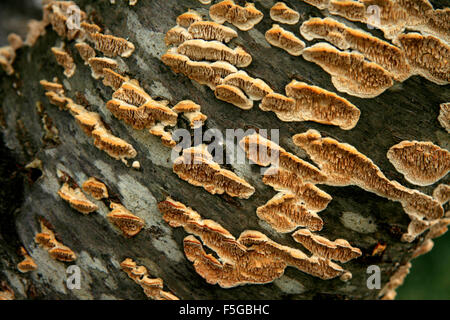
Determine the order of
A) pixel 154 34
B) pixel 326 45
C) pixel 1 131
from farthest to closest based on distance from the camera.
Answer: pixel 1 131 < pixel 154 34 < pixel 326 45

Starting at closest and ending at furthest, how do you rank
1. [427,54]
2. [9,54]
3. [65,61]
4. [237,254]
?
[427,54] < [237,254] < [65,61] < [9,54]

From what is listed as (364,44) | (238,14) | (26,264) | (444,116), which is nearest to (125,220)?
(26,264)

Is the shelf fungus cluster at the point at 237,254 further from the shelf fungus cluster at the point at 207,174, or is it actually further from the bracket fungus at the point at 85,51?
the bracket fungus at the point at 85,51

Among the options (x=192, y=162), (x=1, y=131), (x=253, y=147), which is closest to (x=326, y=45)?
(x=253, y=147)

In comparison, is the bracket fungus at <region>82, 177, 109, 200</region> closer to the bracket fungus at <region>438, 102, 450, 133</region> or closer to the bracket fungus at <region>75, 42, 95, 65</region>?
the bracket fungus at <region>75, 42, 95, 65</region>

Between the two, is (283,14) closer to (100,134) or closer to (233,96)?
(233,96)

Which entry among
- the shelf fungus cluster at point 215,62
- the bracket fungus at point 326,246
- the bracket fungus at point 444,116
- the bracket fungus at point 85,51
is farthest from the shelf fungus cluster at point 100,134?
the bracket fungus at point 444,116

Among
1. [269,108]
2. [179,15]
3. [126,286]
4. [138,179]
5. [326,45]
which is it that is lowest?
[126,286]

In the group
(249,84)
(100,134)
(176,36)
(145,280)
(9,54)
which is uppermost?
(9,54)

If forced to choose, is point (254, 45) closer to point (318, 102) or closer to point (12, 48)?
point (318, 102)
